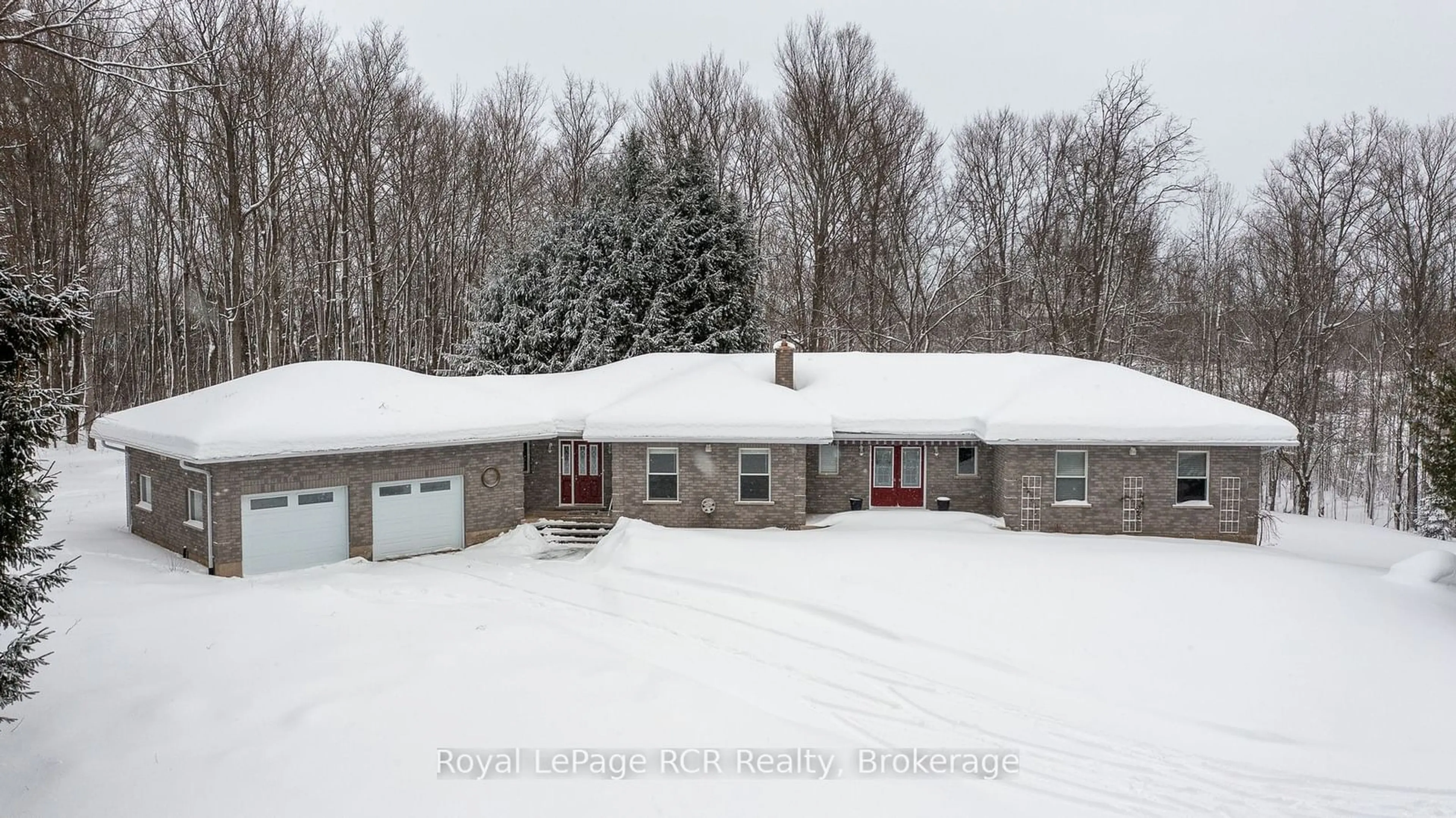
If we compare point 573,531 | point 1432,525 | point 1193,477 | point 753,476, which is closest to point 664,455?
point 753,476

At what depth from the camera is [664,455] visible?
58.6 ft

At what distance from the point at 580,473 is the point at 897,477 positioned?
26.8ft

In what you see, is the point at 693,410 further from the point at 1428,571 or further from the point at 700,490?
the point at 1428,571

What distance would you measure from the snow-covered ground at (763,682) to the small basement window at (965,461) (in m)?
3.70

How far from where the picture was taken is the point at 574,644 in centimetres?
1065

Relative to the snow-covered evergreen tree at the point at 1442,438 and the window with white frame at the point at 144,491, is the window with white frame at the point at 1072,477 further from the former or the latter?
the window with white frame at the point at 144,491

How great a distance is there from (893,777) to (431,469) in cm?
1229

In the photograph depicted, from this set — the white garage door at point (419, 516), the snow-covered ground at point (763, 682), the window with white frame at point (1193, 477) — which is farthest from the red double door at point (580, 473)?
→ the window with white frame at point (1193, 477)

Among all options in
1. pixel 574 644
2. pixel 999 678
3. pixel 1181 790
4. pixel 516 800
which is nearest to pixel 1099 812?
pixel 1181 790

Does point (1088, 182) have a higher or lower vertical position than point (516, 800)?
higher

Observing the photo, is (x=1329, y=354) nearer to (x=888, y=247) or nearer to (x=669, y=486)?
(x=888, y=247)

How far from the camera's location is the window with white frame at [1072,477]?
56.8 ft

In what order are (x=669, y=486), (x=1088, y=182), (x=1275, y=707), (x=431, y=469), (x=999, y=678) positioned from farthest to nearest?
(x=1088, y=182) < (x=669, y=486) < (x=431, y=469) < (x=999, y=678) < (x=1275, y=707)

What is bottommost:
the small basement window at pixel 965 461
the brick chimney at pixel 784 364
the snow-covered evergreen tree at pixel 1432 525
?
the snow-covered evergreen tree at pixel 1432 525
